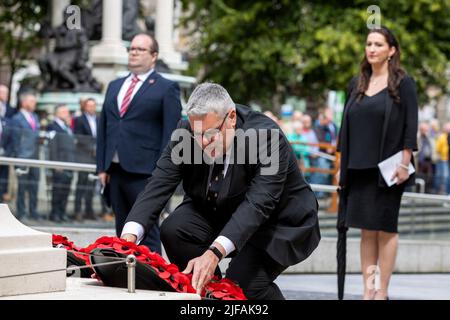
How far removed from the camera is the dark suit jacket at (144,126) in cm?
1078

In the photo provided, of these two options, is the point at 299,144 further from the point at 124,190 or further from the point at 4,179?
the point at 124,190

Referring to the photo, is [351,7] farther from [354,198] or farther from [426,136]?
[354,198]

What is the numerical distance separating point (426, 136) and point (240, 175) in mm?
23887

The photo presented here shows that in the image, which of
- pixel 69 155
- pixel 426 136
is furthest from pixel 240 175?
pixel 426 136

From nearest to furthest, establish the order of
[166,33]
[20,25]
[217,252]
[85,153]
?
1. [217,252]
2. [85,153]
3. [166,33]
4. [20,25]

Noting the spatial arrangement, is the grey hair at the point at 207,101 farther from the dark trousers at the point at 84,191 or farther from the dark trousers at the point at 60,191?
the dark trousers at the point at 84,191

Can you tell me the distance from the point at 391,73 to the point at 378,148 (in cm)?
59

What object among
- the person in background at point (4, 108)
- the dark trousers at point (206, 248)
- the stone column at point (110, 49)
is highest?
the stone column at point (110, 49)

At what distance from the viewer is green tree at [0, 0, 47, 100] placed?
42.1 meters

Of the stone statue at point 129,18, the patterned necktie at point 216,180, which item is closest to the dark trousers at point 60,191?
the patterned necktie at point 216,180

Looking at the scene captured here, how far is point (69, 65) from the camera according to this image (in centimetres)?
2938

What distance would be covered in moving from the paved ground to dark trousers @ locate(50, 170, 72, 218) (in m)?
2.52

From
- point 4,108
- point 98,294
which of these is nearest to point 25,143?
point 4,108

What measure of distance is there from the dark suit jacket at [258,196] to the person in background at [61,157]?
22.2ft
